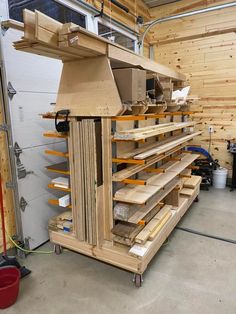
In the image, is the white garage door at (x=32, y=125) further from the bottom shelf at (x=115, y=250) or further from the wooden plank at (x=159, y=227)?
the wooden plank at (x=159, y=227)

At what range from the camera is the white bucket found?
4.50m

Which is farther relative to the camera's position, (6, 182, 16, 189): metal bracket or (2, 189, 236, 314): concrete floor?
(6, 182, 16, 189): metal bracket

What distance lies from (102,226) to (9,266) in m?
0.85

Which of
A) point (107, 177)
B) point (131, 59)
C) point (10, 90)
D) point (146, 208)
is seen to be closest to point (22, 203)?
point (107, 177)

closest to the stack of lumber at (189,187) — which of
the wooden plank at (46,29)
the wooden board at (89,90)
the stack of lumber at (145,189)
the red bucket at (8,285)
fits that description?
the stack of lumber at (145,189)

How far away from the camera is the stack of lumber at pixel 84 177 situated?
211 cm

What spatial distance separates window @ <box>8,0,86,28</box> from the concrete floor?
8.14 feet

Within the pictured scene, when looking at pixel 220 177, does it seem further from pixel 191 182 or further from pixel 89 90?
pixel 89 90

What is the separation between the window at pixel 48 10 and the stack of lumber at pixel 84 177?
1.31 m

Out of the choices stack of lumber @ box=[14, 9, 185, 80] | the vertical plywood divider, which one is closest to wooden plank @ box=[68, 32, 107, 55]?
stack of lumber @ box=[14, 9, 185, 80]

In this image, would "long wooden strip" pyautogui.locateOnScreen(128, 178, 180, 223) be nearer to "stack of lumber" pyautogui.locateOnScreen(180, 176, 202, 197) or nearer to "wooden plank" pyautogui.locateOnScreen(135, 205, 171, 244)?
"wooden plank" pyautogui.locateOnScreen(135, 205, 171, 244)

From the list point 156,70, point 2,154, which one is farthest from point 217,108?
point 2,154

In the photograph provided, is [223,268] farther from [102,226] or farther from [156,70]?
[156,70]

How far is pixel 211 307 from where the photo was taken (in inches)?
73.6
